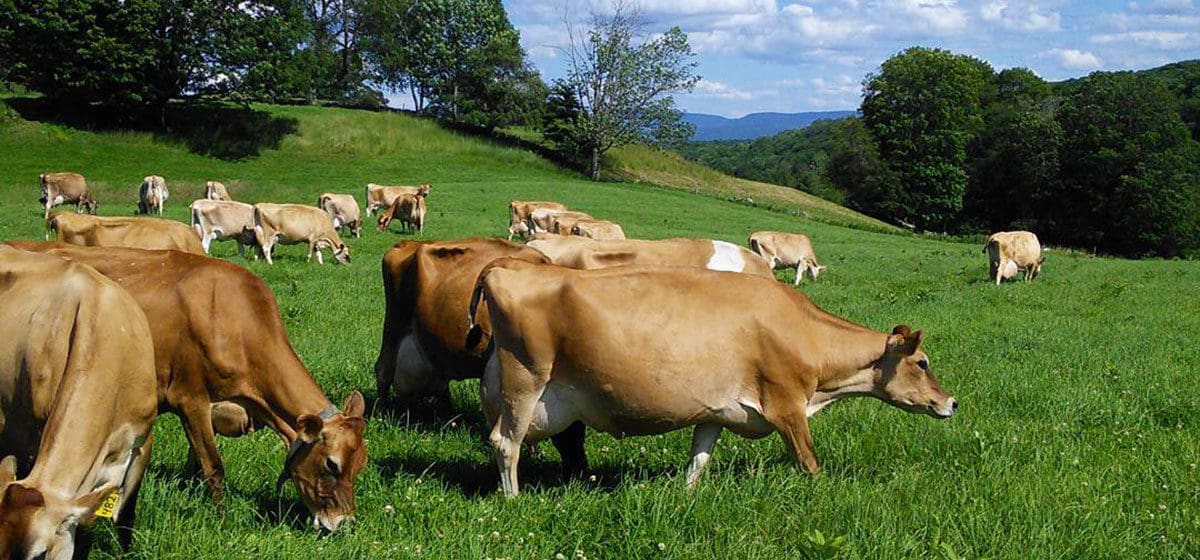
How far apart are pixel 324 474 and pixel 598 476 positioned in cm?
220

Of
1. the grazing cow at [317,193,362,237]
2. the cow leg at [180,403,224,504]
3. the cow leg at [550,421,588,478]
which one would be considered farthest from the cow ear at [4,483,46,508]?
the grazing cow at [317,193,362,237]

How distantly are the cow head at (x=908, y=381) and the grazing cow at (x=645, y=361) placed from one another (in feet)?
1.59

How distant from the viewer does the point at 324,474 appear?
543cm

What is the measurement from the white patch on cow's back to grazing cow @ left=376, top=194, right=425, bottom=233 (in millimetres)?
20893

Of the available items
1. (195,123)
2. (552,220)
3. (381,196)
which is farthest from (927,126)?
(552,220)

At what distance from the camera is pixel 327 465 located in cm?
543

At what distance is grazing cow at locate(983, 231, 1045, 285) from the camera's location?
971 inches

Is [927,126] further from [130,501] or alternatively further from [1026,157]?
[130,501]

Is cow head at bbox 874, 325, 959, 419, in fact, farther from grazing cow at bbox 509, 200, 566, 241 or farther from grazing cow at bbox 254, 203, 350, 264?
grazing cow at bbox 509, 200, 566, 241

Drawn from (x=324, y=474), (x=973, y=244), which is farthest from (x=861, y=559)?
(x=973, y=244)

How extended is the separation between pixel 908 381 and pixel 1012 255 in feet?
67.4

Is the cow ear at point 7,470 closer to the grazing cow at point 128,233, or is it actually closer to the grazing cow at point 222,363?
the grazing cow at point 222,363

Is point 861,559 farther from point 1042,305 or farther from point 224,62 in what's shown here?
point 224,62

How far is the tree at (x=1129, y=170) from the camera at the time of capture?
67688 mm
